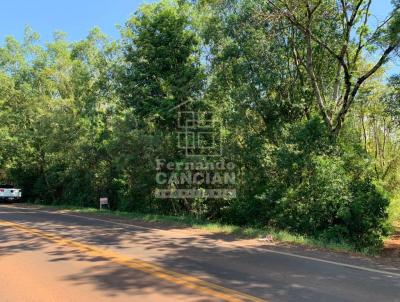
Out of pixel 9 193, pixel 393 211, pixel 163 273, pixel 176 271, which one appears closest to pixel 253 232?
pixel 176 271

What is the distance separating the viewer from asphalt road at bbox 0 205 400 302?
629 cm

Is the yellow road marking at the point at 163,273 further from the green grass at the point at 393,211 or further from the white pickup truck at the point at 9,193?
the white pickup truck at the point at 9,193

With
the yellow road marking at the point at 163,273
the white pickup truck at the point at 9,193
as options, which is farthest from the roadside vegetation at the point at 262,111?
the white pickup truck at the point at 9,193

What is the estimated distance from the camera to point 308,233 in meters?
14.8

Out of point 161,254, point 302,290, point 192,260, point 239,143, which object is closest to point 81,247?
point 161,254

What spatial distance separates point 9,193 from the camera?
33.2 meters

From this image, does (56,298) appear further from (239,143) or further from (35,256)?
(239,143)

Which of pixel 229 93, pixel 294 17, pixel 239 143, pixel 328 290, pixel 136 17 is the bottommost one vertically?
pixel 328 290

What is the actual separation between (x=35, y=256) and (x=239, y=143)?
10.7 m

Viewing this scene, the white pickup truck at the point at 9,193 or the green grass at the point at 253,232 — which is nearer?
the green grass at the point at 253,232

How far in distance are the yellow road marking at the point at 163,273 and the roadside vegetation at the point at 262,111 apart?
255 inches

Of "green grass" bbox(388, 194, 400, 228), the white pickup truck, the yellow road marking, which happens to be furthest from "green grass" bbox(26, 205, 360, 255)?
the white pickup truck

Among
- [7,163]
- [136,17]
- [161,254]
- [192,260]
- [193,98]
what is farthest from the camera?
[7,163]

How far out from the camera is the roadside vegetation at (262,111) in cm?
1487
